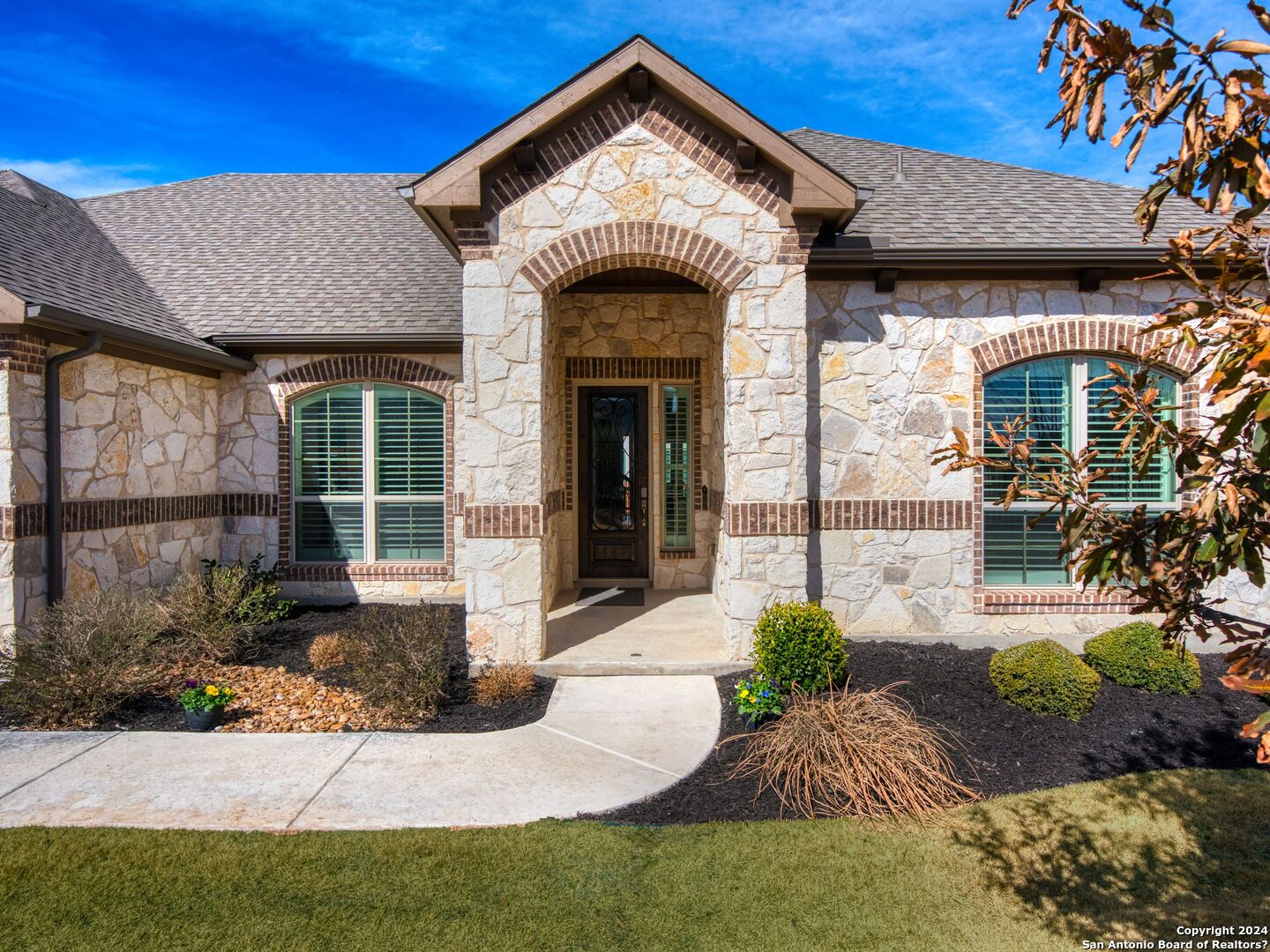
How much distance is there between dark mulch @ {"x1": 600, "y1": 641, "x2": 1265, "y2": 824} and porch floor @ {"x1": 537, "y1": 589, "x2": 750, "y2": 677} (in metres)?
0.48

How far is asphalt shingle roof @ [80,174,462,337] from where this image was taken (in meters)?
9.64

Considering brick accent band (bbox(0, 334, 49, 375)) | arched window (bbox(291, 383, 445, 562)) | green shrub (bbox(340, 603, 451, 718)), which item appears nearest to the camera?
green shrub (bbox(340, 603, 451, 718))

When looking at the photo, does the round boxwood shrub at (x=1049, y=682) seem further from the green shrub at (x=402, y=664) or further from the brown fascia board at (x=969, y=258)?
the green shrub at (x=402, y=664)

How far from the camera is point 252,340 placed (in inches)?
365

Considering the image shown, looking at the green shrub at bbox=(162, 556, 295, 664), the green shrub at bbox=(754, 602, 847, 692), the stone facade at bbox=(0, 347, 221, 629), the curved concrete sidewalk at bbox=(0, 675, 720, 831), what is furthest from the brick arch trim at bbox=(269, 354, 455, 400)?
the green shrub at bbox=(754, 602, 847, 692)

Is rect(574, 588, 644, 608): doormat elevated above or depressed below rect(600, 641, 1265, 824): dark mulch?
above

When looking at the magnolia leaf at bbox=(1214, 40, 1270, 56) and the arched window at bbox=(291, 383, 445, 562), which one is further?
the arched window at bbox=(291, 383, 445, 562)

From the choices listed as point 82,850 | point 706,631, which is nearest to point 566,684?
point 706,631

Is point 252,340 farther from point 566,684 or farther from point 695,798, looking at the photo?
point 695,798

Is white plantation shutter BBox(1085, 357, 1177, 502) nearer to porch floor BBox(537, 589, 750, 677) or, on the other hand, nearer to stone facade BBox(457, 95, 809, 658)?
stone facade BBox(457, 95, 809, 658)

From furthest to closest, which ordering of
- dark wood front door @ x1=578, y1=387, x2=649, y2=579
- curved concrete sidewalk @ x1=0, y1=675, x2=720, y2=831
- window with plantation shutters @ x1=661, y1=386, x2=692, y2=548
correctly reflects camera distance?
dark wood front door @ x1=578, y1=387, x2=649, y2=579
window with plantation shutters @ x1=661, y1=386, x2=692, y2=548
curved concrete sidewalk @ x1=0, y1=675, x2=720, y2=831

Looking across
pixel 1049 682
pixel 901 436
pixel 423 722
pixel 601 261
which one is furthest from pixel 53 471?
pixel 1049 682

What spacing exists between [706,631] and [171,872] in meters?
5.04

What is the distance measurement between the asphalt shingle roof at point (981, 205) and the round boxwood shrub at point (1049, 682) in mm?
3992
